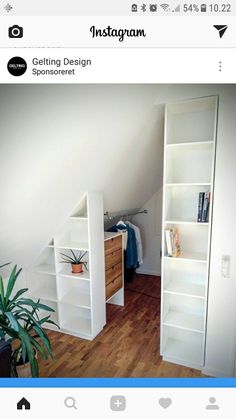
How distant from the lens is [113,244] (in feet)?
7.88

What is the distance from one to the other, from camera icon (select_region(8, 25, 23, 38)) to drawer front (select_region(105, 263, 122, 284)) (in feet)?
6.93

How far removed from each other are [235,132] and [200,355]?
5.63 ft

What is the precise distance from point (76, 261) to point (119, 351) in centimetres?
90

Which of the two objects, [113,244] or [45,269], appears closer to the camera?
[45,269]

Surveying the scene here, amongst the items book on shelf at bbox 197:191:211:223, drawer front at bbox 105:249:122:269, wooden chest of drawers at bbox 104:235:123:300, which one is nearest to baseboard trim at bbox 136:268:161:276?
wooden chest of drawers at bbox 104:235:123:300

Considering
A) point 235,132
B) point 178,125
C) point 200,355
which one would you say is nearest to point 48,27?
point 235,132

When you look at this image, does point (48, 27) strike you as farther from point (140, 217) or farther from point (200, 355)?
point (140, 217)

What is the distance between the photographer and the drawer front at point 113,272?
230 cm

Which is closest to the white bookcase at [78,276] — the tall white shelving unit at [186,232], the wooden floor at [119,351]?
the wooden floor at [119,351]

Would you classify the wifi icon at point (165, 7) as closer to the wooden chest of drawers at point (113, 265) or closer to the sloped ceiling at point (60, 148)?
the sloped ceiling at point (60, 148)

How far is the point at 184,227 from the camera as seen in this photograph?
5.94ft

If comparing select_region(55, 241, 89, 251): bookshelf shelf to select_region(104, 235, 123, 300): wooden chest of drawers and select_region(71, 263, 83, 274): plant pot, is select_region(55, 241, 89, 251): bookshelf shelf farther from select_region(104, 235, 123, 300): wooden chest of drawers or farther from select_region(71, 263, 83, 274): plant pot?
select_region(104, 235, 123, 300): wooden chest of drawers
